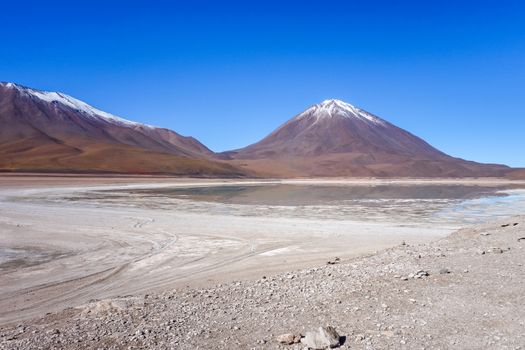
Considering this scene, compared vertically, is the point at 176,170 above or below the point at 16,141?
below

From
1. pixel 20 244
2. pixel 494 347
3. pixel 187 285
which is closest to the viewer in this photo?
pixel 494 347

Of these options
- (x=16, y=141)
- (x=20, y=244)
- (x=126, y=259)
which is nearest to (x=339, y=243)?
(x=126, y=259)

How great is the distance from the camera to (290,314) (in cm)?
785

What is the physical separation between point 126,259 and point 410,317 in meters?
9.09

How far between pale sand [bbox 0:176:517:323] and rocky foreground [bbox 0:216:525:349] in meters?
1.82

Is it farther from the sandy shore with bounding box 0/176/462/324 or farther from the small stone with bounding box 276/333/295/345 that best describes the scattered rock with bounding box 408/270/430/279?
the sandy shore with bounding box 0/176/462/324

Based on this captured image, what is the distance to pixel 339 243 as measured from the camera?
17344 mm

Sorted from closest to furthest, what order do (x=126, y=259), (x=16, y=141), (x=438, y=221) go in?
(x=126, y=259), (x=438, y=221), (x=16, y=141)

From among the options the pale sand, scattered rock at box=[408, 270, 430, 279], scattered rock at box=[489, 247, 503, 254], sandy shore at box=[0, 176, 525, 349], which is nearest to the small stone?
sandy shore at box=[0, 176, 525, 349]

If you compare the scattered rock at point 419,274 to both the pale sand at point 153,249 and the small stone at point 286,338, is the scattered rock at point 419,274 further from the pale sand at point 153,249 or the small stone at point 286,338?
the pale sand at point 153,249

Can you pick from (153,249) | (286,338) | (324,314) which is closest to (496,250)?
(324,314)

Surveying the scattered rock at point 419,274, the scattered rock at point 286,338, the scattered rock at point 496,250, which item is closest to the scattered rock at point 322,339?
the scattered rock at point 286,338

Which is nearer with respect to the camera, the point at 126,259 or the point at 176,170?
→ the point at 126,259

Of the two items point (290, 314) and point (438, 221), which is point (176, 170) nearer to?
point (438, 221)
